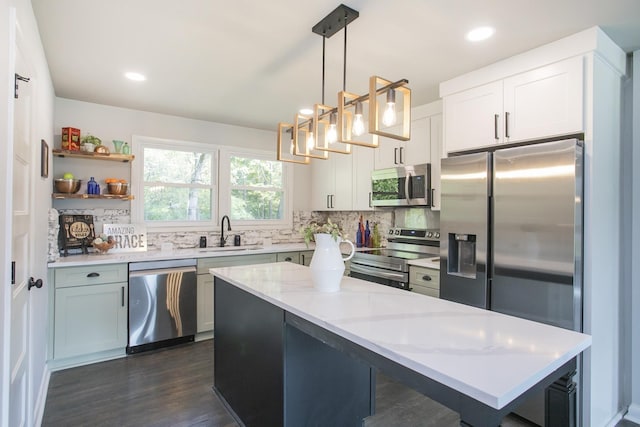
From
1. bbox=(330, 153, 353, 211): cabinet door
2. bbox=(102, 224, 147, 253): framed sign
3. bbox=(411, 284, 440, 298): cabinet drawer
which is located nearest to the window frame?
bbox=(330, 153, 353, 211): cabinet door

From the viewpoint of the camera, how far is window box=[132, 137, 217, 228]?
3.85 meters

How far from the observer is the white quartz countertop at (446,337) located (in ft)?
3.06

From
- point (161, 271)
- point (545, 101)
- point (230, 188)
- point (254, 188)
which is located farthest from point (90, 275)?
point (545, 101)

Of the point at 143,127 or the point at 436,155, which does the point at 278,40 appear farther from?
the point at 143,127

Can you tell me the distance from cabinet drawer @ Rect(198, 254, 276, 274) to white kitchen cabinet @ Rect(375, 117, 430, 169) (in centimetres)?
163

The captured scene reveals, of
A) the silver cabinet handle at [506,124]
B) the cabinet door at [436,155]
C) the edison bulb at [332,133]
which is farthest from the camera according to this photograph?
the cabinet door at [436,155]

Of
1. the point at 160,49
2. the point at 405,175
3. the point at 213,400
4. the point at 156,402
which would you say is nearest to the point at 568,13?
the point at 405,175

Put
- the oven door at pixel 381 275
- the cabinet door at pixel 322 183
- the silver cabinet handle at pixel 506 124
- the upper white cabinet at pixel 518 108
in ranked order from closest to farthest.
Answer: the upper white cabinet at pixel 518 108, the silver cabinet handle at pixel 506 124, the oven door at pixel 381 275, the cabinet door at pixel 322 183

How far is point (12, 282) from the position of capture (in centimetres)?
147

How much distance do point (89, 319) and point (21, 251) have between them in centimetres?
164

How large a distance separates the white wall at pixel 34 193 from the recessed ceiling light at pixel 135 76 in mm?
531

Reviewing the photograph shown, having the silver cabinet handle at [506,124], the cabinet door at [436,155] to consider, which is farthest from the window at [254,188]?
the silver cabinet handle at [506,124]

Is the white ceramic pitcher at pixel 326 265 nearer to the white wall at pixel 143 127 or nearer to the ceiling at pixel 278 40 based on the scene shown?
the ceiling at pixel 278 40

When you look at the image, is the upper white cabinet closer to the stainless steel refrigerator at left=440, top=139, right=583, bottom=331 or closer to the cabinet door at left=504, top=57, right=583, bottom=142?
the cabinet door at left=504, top=57, right=583, bottom=142
